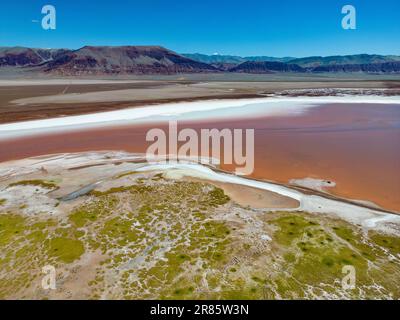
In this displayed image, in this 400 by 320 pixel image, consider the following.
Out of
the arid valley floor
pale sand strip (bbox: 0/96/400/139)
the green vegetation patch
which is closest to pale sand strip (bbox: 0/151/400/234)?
the arid valley floor

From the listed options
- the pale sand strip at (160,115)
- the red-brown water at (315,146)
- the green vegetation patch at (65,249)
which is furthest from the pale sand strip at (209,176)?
the pale sand strip at (160,115)

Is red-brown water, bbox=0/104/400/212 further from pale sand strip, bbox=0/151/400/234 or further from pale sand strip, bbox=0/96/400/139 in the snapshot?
pale sand strip, bbox=0/96/400/139

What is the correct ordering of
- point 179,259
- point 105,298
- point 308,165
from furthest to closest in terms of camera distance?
point 308,165 → point 179,259 → point 105,298

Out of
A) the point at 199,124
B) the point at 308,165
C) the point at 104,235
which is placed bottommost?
the point at 104,235

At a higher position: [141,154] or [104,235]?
[141,154]
